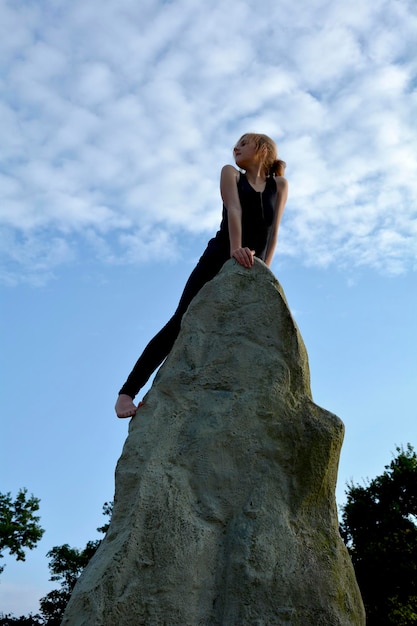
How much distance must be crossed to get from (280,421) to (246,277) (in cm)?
136

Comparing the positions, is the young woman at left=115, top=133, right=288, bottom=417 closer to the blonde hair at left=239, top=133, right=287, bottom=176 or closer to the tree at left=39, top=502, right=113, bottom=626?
the blonde hair at left=239, top=133, right=287, bottom=176

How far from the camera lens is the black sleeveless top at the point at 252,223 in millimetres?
6539

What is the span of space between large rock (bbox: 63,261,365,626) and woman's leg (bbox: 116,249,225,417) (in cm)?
68

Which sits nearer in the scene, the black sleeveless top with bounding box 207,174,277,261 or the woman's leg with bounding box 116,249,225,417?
the woman's leg with bounding box 116,249,225,417

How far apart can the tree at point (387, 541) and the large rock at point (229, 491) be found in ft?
81.2

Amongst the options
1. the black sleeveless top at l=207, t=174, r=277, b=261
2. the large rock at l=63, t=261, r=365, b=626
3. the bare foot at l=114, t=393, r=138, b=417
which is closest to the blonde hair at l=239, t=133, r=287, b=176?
the black sleeveless top at l=207, t=174, r=277, b=261

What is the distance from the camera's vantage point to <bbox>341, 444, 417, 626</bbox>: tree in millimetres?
26969

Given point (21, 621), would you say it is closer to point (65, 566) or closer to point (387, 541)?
point (65, 566)

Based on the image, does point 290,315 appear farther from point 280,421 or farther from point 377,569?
point 377,569

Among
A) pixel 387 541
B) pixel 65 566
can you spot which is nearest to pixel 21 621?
pixel 65 566

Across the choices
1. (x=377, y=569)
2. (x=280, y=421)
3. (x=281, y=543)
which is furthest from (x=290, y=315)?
(x=377, y=569)

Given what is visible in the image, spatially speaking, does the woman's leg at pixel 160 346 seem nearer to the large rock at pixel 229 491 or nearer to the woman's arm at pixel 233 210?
the woman's arm at pixel 233 210

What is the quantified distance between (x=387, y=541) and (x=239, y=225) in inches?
999

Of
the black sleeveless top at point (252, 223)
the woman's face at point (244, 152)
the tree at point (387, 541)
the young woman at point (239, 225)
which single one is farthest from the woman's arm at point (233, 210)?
the tree at point (387, 541)
